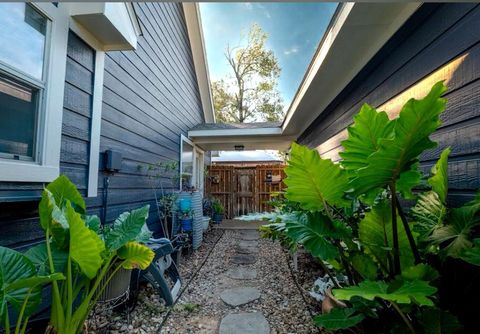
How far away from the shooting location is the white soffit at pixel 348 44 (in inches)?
76.5

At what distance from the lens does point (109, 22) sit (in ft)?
7.39

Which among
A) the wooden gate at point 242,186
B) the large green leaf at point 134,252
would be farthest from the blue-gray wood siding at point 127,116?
the wooden gate at point 242,186

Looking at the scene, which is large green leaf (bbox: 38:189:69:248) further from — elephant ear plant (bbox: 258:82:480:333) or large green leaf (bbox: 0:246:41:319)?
elephant ear plant (bbox: 258:82:480:333)

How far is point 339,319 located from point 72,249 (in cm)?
138

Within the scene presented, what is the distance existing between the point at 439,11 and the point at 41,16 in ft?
8.99

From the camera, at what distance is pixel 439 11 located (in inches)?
65.3

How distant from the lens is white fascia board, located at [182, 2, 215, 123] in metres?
6.23

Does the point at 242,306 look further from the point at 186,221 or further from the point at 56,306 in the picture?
the point at 186,221

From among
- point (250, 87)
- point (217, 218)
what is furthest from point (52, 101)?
point (250, 87)

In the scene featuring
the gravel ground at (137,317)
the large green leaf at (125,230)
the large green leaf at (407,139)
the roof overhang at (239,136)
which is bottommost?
the gravel ground at (137,317)

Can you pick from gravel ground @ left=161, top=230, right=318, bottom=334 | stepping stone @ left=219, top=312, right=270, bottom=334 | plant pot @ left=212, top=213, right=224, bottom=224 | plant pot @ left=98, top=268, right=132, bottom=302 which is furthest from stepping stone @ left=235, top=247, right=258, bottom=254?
plant pot @ left=98, top=268, right=132, bottom=302

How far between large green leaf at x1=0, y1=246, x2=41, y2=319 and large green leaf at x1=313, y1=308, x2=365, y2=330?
1398mm

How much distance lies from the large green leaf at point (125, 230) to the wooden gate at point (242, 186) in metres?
7.08

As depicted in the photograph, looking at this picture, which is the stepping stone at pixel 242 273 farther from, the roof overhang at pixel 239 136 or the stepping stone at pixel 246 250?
the roof overhang at pixel 239 136
